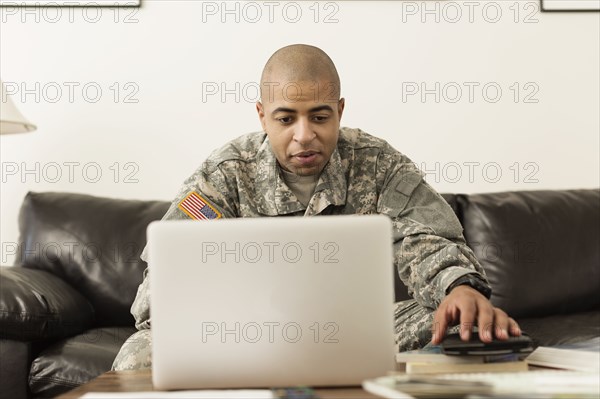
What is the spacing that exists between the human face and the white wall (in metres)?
0.96

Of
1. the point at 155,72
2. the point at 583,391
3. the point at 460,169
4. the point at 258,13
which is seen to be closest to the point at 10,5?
the point at 155,72

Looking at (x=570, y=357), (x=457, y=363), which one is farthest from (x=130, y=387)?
(x=570, y=357)

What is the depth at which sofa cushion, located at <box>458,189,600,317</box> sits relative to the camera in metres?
2.28

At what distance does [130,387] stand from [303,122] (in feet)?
2.72

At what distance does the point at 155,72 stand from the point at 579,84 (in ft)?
4.97

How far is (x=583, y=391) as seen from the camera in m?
0.81

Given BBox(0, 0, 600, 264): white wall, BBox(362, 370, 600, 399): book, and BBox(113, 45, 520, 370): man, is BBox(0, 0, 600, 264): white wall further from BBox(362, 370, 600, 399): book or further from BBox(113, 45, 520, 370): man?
A: BBox(362, 370, 600, 399): book

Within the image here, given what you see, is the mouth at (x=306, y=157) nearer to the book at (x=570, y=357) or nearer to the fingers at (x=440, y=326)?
the fingers at (x=440, y=326)

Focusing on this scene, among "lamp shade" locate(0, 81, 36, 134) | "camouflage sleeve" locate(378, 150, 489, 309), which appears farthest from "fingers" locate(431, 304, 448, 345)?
"lamp shade" locate(0, 81, 36, 134)

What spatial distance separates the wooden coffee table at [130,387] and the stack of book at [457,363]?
9cm

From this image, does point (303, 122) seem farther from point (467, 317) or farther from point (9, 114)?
point (9, 114)

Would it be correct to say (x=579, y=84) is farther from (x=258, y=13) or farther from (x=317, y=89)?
(x=317, y=89)

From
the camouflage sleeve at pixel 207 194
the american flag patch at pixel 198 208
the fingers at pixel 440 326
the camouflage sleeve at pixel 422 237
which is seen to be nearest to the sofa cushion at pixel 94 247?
the camouflage sleeve at pixel 207 194

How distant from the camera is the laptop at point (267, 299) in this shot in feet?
3.07
